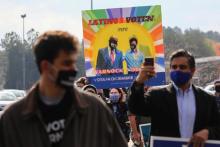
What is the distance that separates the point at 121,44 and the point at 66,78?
702 centimetres

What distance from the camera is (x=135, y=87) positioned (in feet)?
17.5

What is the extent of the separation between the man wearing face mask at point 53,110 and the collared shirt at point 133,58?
6.70 meters

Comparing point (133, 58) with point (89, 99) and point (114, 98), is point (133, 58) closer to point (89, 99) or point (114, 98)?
point (114, 98)

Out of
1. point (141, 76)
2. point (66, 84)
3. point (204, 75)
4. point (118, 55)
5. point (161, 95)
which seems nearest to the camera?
point (66, 84)

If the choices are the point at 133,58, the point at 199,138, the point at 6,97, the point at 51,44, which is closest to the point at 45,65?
the point at 51,44

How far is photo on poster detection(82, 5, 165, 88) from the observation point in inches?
420

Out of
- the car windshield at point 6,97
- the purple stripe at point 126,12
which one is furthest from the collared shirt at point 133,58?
the car windshield at point 6,97

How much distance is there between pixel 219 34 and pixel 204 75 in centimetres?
11072

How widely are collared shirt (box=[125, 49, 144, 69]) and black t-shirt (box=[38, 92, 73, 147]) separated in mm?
6761

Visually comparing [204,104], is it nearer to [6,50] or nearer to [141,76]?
[141,76]

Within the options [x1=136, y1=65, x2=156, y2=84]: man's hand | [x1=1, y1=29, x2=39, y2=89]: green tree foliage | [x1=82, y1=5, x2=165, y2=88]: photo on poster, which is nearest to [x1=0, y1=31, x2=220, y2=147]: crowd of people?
[x1=136, y1=65, x2=156, y2=84]: man's hand

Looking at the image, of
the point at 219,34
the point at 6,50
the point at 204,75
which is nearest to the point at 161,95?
the point at 204,75

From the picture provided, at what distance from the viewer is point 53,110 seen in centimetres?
396

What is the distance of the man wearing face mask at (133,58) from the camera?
10.7 m
